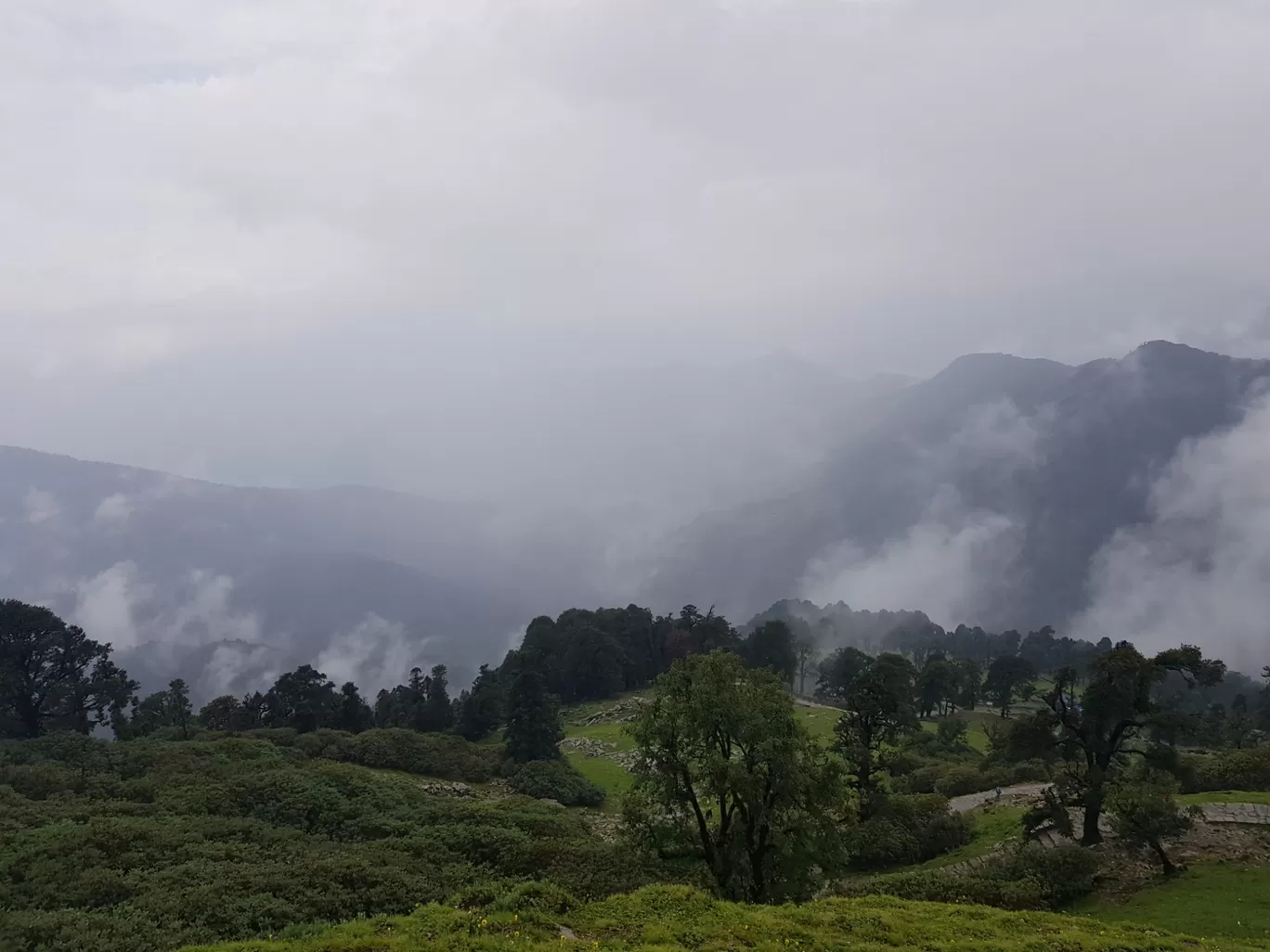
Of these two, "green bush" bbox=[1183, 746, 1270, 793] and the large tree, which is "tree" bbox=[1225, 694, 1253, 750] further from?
the large tree

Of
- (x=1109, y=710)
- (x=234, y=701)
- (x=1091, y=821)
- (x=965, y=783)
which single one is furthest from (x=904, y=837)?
(x=234, y=701)

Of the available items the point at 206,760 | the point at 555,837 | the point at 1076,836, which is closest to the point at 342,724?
the point at 206,760

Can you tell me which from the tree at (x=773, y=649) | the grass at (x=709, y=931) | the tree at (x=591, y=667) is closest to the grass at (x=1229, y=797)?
the grass at (x=709, y=931)

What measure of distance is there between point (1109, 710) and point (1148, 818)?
522 centimetres

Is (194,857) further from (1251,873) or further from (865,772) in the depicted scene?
(1251,873)

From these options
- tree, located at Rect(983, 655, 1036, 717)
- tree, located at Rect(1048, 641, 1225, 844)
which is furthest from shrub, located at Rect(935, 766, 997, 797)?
tree, located at Rect(983, 655, 1036, 717)

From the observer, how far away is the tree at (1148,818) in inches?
1040

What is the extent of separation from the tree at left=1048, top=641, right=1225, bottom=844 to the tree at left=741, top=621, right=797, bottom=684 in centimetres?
7145

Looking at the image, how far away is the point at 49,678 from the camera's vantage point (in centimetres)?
6325

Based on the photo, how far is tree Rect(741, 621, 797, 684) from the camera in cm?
10306

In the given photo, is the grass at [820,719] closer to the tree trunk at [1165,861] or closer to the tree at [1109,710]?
the tree at [1109,710]

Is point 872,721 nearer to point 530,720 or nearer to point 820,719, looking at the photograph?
point 530,720

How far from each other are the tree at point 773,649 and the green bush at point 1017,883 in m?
74.2

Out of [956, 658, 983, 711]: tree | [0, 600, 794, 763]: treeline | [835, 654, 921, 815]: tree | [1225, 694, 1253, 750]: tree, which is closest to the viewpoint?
[835, 654, 921, 815]: tree
